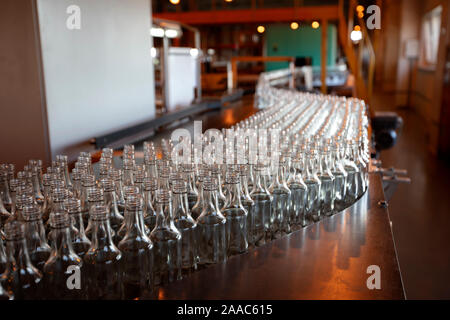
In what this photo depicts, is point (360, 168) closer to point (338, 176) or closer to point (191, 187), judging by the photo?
point (338, 176)

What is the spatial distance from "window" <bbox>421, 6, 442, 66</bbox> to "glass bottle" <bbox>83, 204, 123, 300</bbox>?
12497 mm

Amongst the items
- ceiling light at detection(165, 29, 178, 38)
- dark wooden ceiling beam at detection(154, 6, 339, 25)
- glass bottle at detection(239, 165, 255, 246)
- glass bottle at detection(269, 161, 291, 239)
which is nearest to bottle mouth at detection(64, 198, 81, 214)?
glass bottle at detection(239, 165, 255, 246)

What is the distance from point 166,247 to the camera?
1.11 metres

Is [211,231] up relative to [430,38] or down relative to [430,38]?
down

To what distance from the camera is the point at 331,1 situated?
1761 centimetres

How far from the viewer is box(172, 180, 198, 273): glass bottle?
113cm

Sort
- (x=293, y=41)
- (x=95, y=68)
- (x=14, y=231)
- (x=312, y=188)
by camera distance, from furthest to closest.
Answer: (x=293, y=41), (x=95, y=68), (x=312, y=188), (x=14, y=231)

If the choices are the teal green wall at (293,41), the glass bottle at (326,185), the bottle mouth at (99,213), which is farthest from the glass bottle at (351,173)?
the teal green wall at (293,41)

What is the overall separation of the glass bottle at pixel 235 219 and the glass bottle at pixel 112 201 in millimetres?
290

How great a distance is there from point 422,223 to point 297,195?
3.38m

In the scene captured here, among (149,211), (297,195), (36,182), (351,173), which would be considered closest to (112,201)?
(149,211)

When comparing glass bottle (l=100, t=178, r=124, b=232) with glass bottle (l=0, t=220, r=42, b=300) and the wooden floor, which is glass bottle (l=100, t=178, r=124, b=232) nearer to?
glass bottle (l=0, t=220, r=42, b=300)
